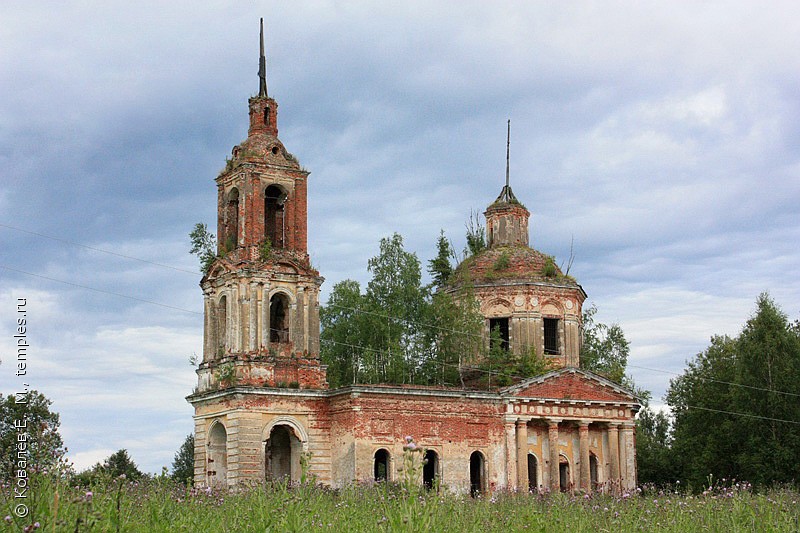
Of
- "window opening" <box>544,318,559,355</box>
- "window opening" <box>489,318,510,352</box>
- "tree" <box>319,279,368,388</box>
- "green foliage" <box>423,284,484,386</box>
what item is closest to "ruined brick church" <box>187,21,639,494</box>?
"window opening" <box>544,318,559,355</box>

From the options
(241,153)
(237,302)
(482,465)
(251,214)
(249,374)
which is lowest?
(482,465)

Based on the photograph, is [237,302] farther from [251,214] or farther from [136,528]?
[136,528]

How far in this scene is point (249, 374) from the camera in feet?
98.5

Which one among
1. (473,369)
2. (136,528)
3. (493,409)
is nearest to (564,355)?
(473,369)

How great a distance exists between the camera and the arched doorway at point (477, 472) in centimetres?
3291

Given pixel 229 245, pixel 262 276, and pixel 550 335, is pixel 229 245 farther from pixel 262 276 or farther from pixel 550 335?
pixel 550 335

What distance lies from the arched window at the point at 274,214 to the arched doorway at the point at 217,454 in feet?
20.9

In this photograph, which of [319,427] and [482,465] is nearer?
[319,427]

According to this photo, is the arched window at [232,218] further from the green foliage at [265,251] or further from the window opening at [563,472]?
the window opening at [563,472]

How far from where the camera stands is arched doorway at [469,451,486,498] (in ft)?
108

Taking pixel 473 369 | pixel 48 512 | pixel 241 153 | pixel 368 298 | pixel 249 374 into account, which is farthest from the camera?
pixel 368 298

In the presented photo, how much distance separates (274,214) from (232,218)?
1408 millimetres

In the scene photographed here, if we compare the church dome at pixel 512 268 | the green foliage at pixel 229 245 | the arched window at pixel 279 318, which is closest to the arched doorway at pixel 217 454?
the arched window at pixel 279 318

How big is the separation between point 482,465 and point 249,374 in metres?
8.73
